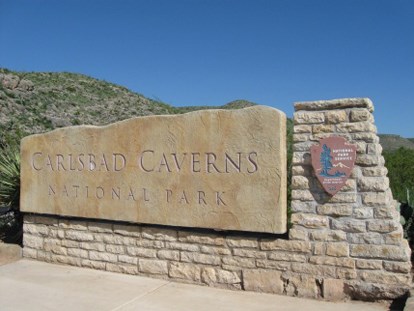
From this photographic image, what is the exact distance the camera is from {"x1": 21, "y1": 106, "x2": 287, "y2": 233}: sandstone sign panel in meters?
Result: 5.27

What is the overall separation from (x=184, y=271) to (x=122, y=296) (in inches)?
35.5

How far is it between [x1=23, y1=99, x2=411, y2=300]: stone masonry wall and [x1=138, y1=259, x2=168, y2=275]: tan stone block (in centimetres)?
1

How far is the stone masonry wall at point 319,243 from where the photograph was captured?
477cm

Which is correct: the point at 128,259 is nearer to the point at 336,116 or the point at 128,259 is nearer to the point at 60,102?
the point at 336,116

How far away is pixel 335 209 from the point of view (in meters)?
4.96

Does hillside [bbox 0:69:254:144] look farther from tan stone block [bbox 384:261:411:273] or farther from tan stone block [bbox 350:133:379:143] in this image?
tan stone block [bbox 384:261:411:273]

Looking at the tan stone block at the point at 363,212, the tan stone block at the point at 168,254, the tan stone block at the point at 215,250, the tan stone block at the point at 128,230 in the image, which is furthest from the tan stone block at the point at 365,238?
the tan stone block at the point at 128,230

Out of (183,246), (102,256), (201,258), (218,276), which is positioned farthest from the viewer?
(102,256)

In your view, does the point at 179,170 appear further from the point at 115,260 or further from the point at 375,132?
the point at 375,132

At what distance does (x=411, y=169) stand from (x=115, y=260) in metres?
7.15

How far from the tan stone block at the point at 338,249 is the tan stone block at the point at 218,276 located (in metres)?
1.18

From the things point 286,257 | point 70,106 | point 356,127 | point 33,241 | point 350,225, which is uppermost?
point 70,106

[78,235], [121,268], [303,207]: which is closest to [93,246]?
[78,235]

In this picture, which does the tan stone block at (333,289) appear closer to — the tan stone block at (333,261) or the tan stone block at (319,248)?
the tan stone block at (333,261)
